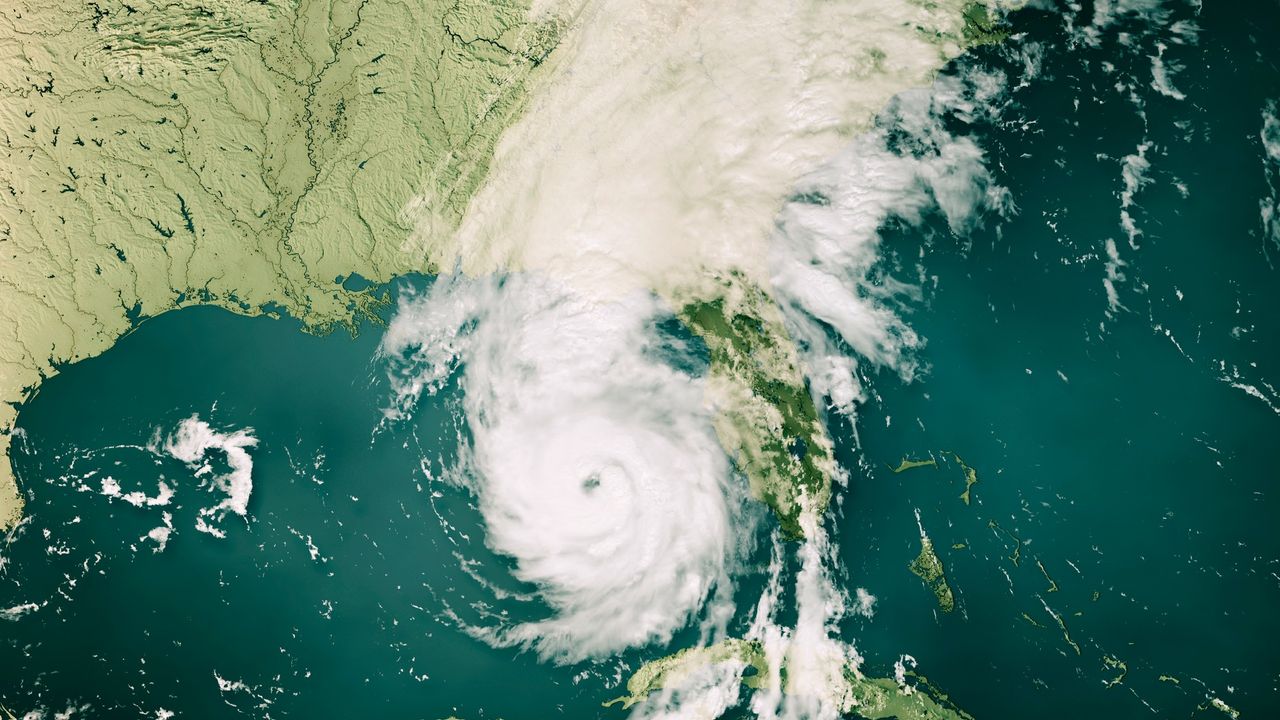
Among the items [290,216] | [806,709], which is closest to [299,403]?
[290,216]

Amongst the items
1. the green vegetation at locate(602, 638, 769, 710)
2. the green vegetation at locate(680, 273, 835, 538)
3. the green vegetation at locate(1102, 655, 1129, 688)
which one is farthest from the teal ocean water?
the green vegetation at locate(680, 273, 835, 538)

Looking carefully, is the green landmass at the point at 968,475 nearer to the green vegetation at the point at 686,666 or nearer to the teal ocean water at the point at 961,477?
the teal ocean water at the point at 961,477

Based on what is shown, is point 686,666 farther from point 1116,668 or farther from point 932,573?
point 1116,668

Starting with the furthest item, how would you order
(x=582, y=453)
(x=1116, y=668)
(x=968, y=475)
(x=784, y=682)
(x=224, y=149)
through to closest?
(x=224, y=149)
(x=582, y=453)
(x=784, y=682)
(x=968, y=475)
(x=1116, y=668)

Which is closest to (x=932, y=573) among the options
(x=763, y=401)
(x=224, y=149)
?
(x=763, y=401)

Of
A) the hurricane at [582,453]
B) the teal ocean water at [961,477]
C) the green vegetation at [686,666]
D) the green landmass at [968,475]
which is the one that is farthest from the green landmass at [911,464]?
the green vegetation at [686,666]
